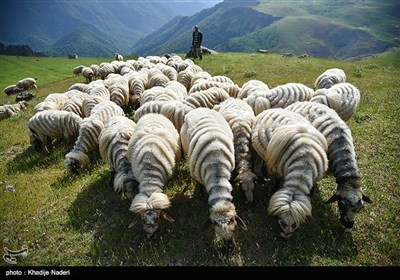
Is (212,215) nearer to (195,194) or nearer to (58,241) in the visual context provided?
(195,194)

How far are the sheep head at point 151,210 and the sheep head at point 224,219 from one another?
3.94ft

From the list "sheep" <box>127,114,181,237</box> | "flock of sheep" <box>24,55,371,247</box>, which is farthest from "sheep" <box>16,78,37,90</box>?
"sheep" <box>127,114,181,237</box>

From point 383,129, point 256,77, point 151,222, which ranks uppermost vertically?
point 151,222

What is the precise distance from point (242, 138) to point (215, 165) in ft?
6.51

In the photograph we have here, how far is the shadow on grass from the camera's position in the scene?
7468 mm

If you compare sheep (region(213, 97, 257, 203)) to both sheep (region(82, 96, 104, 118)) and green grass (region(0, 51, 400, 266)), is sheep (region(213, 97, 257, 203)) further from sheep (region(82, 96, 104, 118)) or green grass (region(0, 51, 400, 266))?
sheep (region(82, 96, 104, 118))

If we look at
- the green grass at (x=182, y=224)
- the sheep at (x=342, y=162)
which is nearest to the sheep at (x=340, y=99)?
the green grass at (x=182, y=224)

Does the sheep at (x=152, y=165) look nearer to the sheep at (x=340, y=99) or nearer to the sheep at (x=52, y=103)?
the sheep at (x=340, y=99)

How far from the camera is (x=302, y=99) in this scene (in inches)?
499

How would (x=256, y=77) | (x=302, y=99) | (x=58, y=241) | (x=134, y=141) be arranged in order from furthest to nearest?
(x=256, y=77) < (x=302, y=99) < (x=134, y=141) < (x=58, y=241)

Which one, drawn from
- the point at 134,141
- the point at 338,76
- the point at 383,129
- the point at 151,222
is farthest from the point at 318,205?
the point at 338,76

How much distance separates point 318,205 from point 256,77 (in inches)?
650

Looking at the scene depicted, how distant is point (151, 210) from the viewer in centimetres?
778

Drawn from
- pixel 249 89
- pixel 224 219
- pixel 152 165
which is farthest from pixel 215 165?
pixel 249 89
